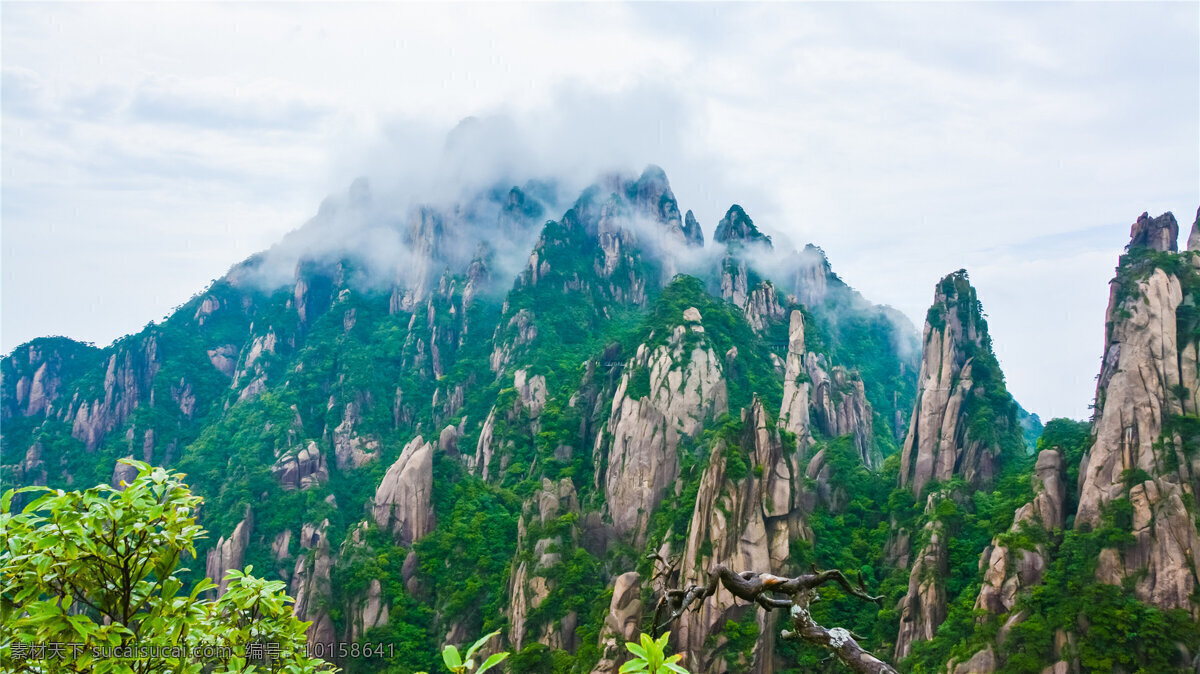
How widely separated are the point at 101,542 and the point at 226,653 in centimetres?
220

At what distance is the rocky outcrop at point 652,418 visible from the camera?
168 ft

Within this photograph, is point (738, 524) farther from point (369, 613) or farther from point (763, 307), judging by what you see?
point (763, 307)

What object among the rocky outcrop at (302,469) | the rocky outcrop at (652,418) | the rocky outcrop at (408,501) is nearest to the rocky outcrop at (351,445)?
the rocky outcrop at (302,469)

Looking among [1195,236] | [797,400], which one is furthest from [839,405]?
[1195,236]

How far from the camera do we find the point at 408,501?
5431 cm

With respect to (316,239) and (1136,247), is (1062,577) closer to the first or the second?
(1136,247)

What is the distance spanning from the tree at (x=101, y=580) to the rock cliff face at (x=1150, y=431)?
33.5 m

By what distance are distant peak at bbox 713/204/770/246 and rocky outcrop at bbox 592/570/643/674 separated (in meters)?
67.6

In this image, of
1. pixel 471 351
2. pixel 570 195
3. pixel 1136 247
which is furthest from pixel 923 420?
pixel 570 195

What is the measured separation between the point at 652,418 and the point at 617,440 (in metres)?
3.54

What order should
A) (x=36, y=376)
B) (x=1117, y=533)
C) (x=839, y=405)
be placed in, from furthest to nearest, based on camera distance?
(x=36, y=376)
(x=839, y=405)
(x=1117, y=533)

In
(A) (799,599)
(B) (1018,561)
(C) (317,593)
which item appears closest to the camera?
(A) (799,599)

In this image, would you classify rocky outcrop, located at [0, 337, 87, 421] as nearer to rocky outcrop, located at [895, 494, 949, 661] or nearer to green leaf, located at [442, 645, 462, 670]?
rocky outcrop, located at [895, 494, 949, 661]

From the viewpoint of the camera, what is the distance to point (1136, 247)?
1344 inches
